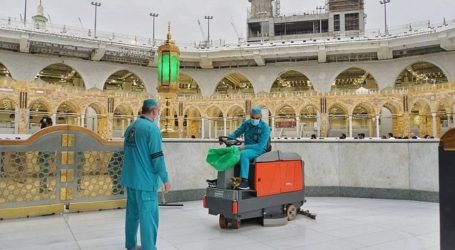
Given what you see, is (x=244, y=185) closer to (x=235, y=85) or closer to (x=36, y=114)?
(x=36, y=114)

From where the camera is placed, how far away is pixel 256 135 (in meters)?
4.81

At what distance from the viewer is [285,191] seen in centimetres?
490

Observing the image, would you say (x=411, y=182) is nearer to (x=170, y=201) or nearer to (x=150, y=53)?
(x=170, y=201)

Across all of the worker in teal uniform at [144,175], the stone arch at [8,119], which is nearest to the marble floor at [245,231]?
the worker in teal uniform at [144,175]

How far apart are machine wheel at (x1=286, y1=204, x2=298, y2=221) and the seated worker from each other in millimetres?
779

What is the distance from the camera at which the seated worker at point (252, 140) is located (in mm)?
4477

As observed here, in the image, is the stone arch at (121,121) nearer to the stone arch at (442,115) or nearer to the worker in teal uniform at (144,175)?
the stone arch at (442,115)

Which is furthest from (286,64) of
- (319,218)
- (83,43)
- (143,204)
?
(143,204)

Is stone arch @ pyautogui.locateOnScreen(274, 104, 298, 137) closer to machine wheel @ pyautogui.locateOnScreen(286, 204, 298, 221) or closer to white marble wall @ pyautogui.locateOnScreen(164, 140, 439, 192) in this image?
white marble wall @ pyautogui.locateOnScreen(164, 140, 439, 192)

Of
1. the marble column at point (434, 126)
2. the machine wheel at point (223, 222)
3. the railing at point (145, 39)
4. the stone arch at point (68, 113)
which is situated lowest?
Answer: the machine wheel at point (223, 222)

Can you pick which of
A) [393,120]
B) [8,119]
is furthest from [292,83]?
[8,119]

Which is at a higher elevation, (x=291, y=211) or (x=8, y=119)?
(x=8, y=119)

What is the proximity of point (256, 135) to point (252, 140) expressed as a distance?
101 mm

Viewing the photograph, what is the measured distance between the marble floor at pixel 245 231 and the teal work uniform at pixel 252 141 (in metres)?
0.85
